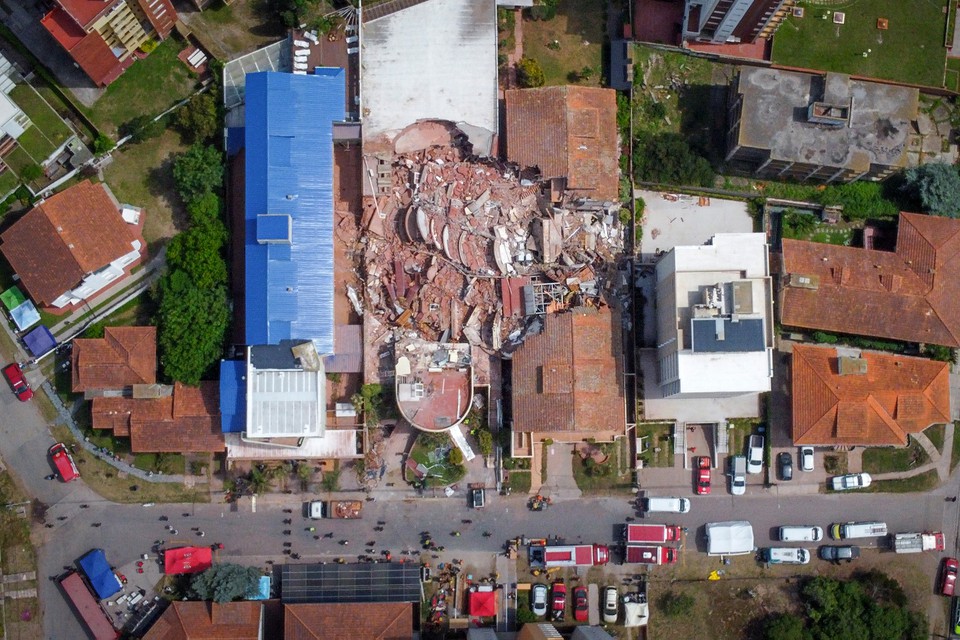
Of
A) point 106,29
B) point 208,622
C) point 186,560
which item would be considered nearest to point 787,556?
point 208,622

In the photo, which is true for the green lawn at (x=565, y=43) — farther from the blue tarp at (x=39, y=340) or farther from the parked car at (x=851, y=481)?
the blue tarp at (x=39, y=340)

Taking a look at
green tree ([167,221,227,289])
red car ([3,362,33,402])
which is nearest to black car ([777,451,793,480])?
green tree ([167,221,227,289])

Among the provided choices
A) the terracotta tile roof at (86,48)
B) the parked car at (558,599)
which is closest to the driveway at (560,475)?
the parked car at (558,599)

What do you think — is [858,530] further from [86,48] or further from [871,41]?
[86,48]

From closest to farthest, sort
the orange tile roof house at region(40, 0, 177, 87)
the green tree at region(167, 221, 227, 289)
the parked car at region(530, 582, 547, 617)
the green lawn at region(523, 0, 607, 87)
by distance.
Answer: the orange tile roof house at region(40, 0, 177, 87), the green tree at region(167, 221, 227, 289), the parked car at region(530, 582, 547, 617), the green lawn at region(523, 0, 607, 87)

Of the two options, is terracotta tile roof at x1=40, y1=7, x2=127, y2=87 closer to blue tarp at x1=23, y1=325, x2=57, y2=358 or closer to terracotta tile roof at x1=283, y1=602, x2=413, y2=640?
blue tarp at x1=23, y1=325, x2=57, y2=358

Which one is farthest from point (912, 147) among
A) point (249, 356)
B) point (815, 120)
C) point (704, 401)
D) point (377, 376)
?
point (249, 356)
